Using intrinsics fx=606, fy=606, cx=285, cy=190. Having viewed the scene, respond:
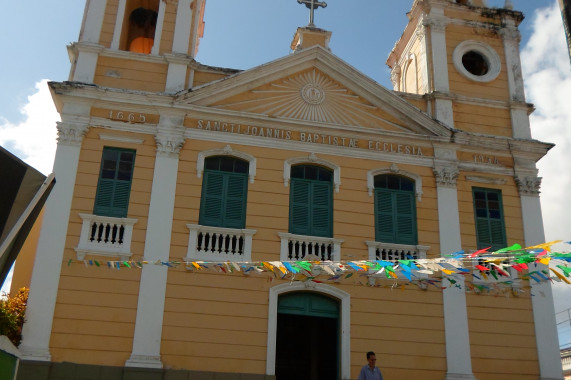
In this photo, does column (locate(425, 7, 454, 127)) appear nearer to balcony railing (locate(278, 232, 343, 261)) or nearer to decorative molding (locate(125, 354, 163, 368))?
balcony railing (locate(278, 232, 343, 261))

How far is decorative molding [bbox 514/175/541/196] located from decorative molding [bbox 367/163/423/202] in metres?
2.48

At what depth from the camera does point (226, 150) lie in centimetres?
1336

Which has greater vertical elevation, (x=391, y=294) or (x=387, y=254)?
(x=387, y=254)

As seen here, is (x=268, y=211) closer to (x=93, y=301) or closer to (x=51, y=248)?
(x=93, y=301)

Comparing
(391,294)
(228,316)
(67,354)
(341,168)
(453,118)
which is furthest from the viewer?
(453,118)

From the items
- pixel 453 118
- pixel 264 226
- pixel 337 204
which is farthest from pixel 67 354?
pixel 453 118

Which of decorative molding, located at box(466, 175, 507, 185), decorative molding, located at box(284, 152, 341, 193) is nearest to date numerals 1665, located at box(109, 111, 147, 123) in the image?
decorative molding, located at box(284, 152, 341, 193)

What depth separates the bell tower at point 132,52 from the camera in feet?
45.3

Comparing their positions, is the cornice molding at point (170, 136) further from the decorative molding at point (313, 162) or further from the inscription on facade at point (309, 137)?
the decorative molding at point (313, 162)

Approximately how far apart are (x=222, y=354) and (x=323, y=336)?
13.6 ft

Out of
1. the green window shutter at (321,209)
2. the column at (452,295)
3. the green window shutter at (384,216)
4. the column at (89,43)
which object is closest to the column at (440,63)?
the column at (452,295)

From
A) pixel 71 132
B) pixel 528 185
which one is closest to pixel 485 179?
pixel 528 185

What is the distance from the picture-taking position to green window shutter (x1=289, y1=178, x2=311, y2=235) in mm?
13125

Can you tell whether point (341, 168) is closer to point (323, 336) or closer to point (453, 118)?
point (453, 118)
